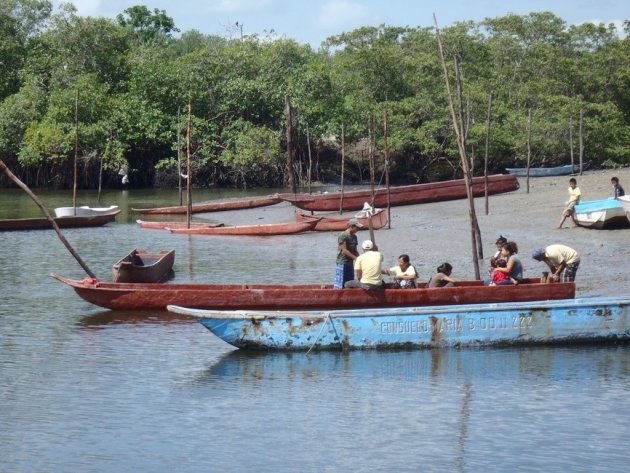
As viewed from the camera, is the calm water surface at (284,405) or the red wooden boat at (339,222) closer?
the calm water surface at (284,405)

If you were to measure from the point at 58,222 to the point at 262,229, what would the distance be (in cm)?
734

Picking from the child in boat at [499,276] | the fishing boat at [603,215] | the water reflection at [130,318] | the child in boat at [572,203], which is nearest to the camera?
the child in boat at [499,276]

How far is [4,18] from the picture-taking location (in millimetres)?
58031

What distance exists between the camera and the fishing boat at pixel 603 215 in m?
26.1

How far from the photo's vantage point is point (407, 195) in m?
39.2

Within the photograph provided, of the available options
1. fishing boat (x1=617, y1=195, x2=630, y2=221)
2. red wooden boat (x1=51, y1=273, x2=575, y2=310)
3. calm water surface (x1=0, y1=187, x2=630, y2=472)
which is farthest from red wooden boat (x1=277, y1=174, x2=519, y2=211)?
calm water surface (x1=0, y1=187, x2=630, y2=472)

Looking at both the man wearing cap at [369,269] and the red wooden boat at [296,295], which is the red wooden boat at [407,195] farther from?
the man wearing cap at [369,269]

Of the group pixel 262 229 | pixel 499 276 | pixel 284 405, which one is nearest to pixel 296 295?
pixel 499 276

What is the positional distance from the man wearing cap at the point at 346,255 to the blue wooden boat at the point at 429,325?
2.65 m

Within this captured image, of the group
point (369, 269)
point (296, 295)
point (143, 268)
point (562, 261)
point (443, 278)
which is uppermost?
point (562, 261)

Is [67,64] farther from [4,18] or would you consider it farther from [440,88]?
[440,88]

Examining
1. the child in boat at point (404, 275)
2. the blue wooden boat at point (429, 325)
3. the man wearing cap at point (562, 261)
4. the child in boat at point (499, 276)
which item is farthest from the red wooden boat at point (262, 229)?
the blue wooden boat at point (429, 325)

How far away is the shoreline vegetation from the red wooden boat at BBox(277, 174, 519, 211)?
11.0 m

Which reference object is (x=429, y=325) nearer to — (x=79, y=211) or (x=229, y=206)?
(x=79, y=211)
